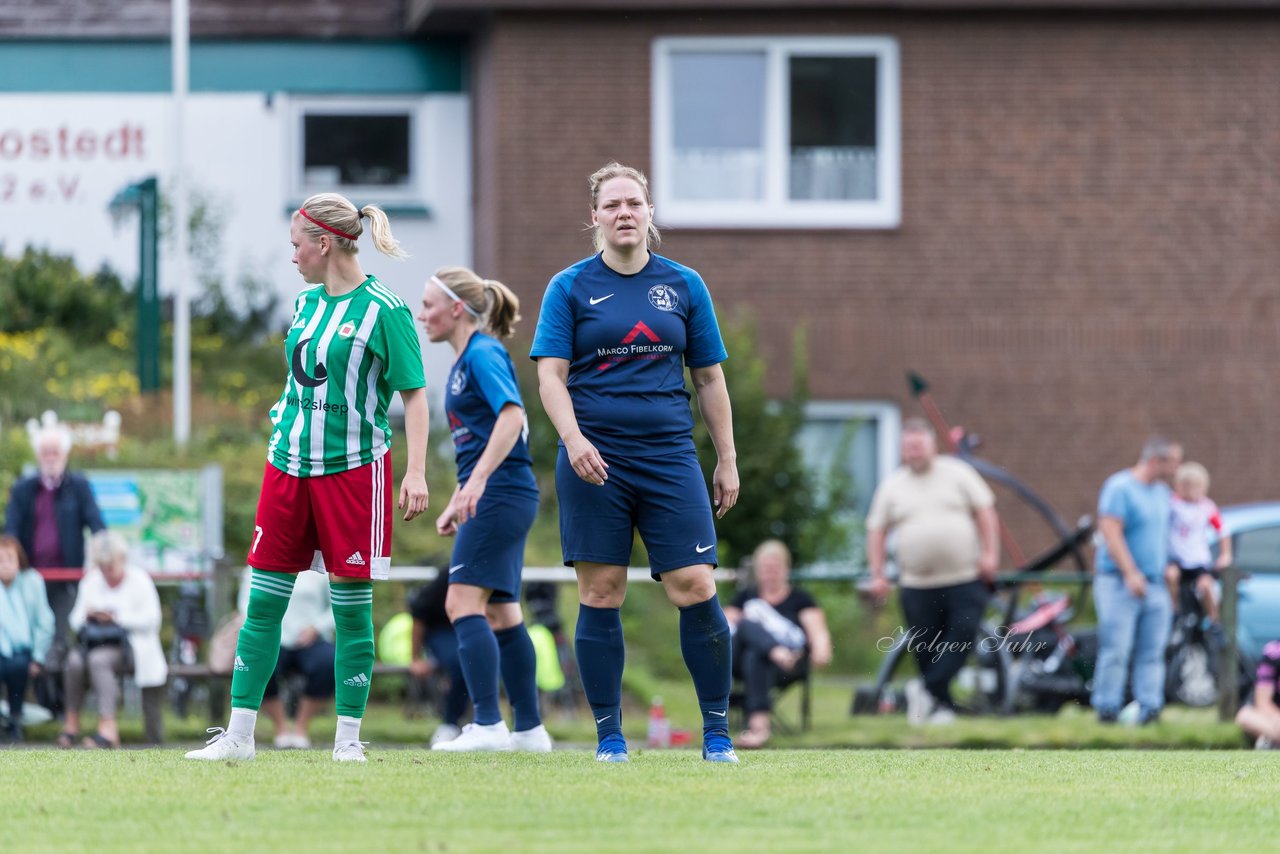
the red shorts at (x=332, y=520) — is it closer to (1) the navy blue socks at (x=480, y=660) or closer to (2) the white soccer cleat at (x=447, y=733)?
(1) the navy blue socks at (x=480, y=660)

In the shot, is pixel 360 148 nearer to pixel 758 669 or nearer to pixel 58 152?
pixel 58 152

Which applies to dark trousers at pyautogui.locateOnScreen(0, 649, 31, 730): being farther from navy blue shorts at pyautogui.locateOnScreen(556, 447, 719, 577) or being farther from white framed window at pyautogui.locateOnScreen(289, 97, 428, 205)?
white framed window at pyautogui.locateOnScreen(289, 97, 428, 205)

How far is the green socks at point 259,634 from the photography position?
7156 mm

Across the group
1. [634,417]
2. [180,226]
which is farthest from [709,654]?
[180,226]

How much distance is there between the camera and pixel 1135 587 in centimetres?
1321

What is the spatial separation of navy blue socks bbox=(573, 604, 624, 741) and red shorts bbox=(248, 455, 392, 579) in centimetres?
84

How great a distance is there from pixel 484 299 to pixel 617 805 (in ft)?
10.5

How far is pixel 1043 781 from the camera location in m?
7.06

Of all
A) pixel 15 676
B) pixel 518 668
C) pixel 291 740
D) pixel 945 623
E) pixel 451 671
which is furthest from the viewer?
pixel 945 623

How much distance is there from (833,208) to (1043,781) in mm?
13098

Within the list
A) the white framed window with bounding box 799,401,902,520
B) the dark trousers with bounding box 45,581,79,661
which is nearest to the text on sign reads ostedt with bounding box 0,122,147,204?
the white framed window with bounding box 799,401,902,520

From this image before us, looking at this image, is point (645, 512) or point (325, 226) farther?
point (645, 512)

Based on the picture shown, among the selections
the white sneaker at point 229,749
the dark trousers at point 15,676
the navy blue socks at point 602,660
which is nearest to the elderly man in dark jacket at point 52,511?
the dark trousers at point 15,676

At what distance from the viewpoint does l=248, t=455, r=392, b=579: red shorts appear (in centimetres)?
699
